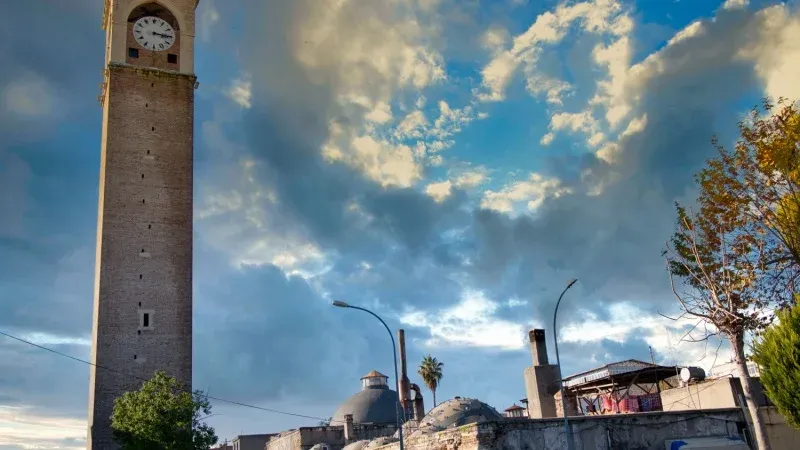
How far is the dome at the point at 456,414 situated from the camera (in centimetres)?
3878

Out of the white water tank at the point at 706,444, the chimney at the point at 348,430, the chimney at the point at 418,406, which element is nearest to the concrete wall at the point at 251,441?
the chimney at the point at 348,430

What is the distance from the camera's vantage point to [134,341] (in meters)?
52.4

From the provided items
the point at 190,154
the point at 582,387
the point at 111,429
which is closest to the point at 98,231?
the point at 190,154

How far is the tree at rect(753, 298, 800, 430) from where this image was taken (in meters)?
21.5

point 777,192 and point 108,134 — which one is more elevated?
point 108,134

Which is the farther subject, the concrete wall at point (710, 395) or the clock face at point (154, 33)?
the clock face at point (154, 33)

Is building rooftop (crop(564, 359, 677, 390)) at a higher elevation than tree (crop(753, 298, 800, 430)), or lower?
higher

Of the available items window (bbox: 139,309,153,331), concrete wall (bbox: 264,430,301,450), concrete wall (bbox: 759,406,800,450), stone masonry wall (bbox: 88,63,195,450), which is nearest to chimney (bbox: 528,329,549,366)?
concrete wall (bbox: 759,406,800,450)

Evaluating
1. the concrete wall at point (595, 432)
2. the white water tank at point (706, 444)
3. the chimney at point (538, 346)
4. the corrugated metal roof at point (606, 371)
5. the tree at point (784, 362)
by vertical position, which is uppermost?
the chimney at point (538, 346)

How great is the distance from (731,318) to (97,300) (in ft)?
145

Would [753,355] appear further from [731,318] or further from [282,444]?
[282,444]

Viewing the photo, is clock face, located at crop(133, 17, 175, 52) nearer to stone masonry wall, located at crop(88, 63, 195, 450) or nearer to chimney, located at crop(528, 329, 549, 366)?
stone masonry wall, located at crop(88, 63, 195, 450)

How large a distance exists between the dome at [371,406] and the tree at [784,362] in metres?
47.6

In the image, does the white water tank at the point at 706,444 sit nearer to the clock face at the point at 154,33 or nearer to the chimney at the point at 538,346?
the chimney at the point at 538,346
